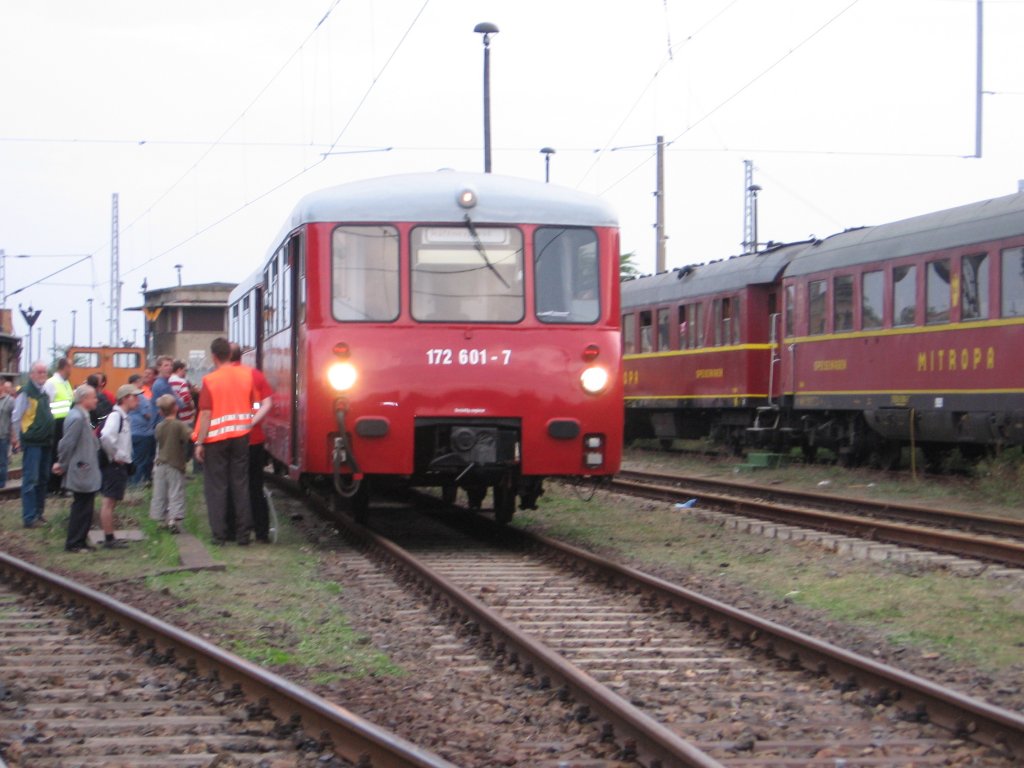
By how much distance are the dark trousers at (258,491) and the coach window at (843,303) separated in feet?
33.8

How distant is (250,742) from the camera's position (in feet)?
19.1

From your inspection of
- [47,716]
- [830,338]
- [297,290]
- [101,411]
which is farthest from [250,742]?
[830,338]

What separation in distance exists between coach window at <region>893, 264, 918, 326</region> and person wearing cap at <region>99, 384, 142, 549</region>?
33.7 feet

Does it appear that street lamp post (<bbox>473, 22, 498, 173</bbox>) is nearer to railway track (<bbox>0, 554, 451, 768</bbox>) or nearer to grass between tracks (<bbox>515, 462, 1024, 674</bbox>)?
grass between tracks (<bbox>515, 462, 1024, 674</bbox>)

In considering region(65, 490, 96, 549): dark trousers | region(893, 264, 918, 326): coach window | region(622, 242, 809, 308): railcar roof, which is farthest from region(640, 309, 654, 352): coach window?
region(65, 490, 96, 549): dark trousers

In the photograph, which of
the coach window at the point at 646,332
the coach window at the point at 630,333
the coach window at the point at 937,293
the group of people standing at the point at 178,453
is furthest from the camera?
the coach window at the point at 630,333

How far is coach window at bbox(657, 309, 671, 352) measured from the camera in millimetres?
26859

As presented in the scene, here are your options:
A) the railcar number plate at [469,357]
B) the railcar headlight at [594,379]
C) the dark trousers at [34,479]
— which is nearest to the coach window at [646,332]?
the dark trousers at [34,479]

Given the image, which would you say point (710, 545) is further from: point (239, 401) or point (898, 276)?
point (898, 276)

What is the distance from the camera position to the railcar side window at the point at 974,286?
56.1ft

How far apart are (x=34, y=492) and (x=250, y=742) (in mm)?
9260

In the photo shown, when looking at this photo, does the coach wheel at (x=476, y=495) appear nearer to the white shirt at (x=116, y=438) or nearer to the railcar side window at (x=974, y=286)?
the white shirt at (x=116, y=438)

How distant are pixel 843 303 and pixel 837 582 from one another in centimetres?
1108

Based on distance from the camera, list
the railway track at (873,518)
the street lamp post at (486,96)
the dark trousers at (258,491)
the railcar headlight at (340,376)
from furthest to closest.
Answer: the street lamp post at (486,96) → the dark trousers at (258,491) → the railway track at (873,518) → the railcar headlight at (340,376)
